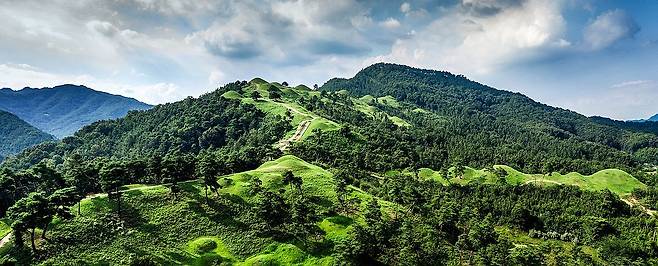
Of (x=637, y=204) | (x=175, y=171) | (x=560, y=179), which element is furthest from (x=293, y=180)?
(x=637, y=204)

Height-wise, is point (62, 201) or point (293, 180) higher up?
point (293, 180)

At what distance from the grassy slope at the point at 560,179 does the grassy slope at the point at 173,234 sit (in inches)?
3666

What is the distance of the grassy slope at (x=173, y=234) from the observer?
8512 centimetres

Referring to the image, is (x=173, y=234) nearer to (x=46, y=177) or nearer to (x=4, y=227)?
(x=4, y=227)

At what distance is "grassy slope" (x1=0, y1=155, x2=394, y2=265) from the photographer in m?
85.1

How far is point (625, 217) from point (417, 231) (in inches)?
3943

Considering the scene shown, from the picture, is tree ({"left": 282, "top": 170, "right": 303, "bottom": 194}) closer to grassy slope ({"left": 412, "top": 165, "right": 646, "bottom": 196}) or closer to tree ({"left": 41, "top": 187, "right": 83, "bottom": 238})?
tree ({"left": 41, "top": 187, "right": 83, "bottom": 238})

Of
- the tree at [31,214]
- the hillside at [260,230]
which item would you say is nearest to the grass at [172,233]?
the hillside at [260,230]

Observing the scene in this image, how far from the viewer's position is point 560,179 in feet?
627

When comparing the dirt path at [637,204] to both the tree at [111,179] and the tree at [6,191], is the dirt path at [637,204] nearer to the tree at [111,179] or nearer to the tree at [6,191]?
the tree at [111,179]

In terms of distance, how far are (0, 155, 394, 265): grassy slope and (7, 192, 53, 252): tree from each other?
5.47 meters

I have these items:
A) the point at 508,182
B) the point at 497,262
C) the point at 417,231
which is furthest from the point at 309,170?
the point at 508,182

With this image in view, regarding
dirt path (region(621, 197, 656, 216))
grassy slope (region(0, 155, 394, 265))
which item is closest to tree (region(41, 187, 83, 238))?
grassy slope (region(0, 155, 394, 265))

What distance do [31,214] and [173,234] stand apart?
1101 inches
